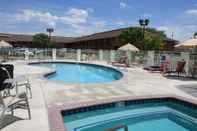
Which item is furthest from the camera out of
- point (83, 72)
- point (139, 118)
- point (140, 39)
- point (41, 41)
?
point (41, 41)

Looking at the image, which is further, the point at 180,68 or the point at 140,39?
the point at 140,39

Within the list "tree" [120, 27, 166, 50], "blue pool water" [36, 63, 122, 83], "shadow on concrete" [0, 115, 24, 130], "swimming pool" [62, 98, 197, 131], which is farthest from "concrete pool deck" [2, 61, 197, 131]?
"tree" [120, 27, 166, 50]

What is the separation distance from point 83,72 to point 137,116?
1171 cm

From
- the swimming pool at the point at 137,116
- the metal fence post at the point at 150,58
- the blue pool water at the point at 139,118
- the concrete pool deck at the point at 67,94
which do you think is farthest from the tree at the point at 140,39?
the blue pool water at the point at 139,118

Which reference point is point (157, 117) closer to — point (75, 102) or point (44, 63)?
point (75, 102)

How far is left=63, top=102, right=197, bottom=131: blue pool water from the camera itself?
254 inches

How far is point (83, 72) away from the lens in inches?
741

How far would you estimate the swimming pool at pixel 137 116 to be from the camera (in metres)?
6.46

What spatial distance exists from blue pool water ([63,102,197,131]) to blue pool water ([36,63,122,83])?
7.54 metres

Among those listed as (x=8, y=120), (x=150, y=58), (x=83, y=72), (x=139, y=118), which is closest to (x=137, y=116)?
(x=139, y=118)

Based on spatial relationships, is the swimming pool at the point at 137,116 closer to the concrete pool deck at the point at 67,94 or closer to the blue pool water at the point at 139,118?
the blue pool water at the point at 139,118

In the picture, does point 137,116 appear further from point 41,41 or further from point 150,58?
point 41,41

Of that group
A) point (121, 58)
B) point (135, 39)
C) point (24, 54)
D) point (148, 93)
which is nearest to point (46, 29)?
point (135, 39)

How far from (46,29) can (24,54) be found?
37781mm
